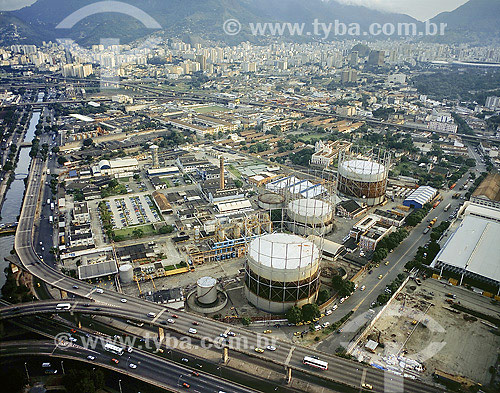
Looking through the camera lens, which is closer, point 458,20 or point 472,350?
point 472,350

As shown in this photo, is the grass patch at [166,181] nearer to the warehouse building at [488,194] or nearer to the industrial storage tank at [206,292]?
the industrial storage tank at [206,292]

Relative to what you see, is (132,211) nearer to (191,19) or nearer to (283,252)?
(283,252)

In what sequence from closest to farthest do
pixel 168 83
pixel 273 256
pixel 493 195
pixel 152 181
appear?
pixel 273 256 < pixel 493 195 < pixel 152 181 < pixel 168 83

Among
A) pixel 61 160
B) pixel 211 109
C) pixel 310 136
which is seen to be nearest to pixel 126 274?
pixel 61 160

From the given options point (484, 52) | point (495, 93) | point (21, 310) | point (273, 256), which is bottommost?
point (21, 310)

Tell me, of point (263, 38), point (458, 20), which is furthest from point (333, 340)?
point (458, 20)

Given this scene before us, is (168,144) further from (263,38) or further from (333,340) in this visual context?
(263,38)
